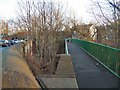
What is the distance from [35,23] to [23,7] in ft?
9.41

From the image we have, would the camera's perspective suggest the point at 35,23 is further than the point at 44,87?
Yes

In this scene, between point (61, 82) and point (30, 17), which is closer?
point (61, 82)

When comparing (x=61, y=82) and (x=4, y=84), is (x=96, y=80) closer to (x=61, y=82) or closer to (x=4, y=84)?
(x=61, y=82)

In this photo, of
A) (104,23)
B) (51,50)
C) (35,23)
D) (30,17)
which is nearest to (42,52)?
(51,50)

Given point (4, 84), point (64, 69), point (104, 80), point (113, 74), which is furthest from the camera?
point (113, 74)

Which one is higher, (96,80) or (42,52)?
(42,52)

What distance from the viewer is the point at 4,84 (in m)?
3.58

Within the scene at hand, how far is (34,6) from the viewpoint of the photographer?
15.3 meters

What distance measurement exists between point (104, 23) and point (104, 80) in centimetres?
836

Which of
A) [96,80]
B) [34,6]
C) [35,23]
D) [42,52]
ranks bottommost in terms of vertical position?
[96,80]

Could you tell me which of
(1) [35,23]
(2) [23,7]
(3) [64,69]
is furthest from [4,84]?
(2) [23,7]

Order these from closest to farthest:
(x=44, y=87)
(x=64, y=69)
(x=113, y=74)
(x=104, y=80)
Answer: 1. (x=44, y=87)
2. (x=64, y=69)
3. (x=104, y=80)
4. (x=113, y=74)

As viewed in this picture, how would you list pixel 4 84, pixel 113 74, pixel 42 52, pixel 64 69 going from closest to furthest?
1. pixel 4 84
2. pixel 64 69
3. pixel 113 74
4. pixel 42 52

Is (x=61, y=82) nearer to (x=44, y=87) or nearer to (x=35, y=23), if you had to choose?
(x=44, y=87)
